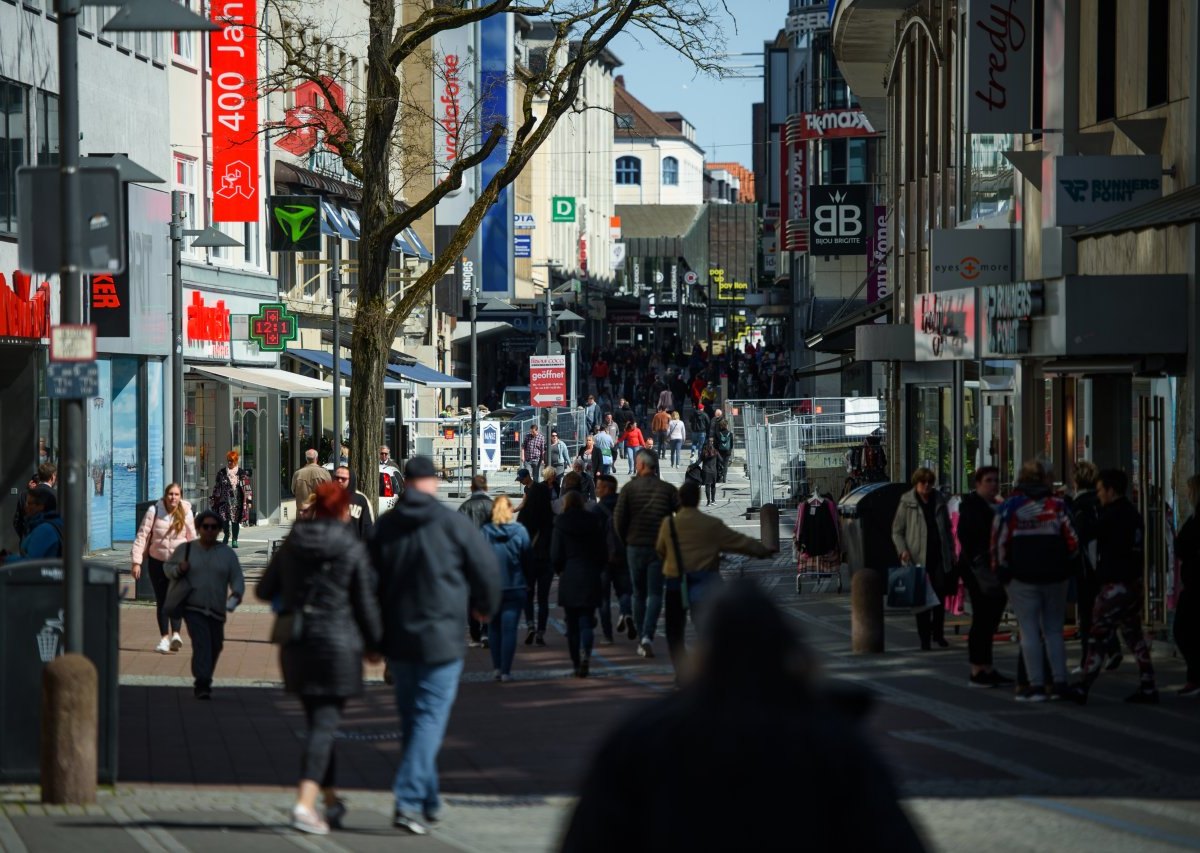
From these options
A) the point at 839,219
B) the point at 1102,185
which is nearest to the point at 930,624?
the point at 1102,185

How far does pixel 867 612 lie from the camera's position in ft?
53.5

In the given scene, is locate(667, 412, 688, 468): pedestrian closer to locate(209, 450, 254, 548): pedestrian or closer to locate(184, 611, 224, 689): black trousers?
locate(209, 450, 254, 548): pedestrian

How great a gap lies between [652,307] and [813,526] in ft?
309

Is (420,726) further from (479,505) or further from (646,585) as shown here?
(646,585)

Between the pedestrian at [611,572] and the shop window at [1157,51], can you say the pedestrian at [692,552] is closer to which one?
the pedestrian at [611,572]

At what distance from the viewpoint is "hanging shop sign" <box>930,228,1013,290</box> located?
22469mm

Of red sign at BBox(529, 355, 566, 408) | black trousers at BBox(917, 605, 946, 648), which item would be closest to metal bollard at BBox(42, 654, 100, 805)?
black trousers at BBox(917, 605, 946, 648)

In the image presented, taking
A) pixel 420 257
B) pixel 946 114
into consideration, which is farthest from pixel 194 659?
pixel 420 257

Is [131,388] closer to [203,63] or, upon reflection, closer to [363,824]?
[203,63]

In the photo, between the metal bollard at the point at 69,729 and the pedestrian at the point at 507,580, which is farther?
the pedestrian at the point at 507,580

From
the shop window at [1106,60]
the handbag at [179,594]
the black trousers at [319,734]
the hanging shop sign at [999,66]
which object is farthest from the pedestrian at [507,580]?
the hanging shop sign at [999,66]

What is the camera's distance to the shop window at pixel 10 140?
81.3ft

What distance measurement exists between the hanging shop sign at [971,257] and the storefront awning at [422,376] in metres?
22.6

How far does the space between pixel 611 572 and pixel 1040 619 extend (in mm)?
5967
